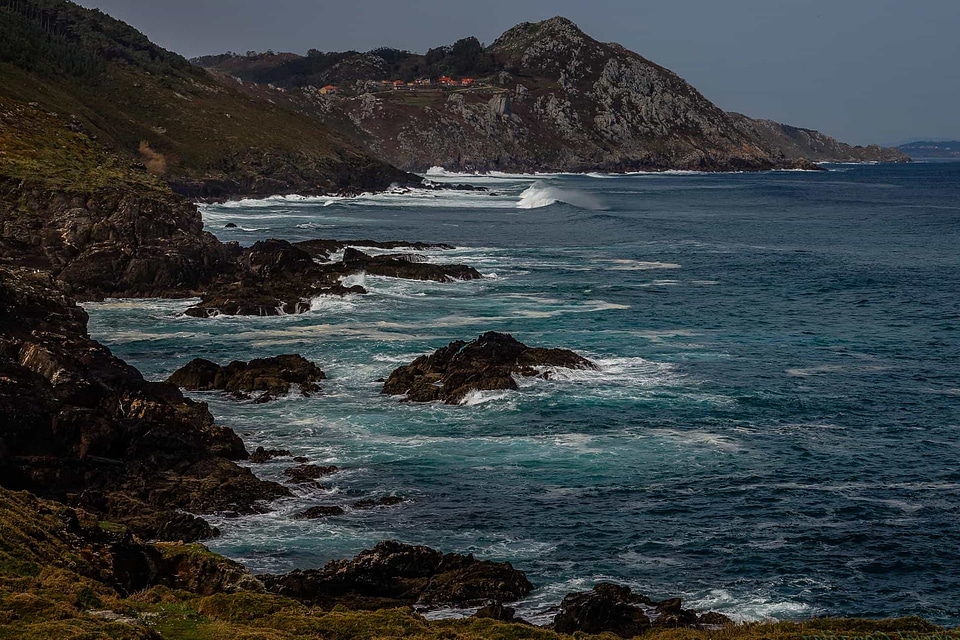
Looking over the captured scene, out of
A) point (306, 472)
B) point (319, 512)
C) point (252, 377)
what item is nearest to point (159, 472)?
point (306, 472)

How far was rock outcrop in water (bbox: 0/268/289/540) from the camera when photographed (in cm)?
2853

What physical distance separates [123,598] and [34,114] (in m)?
86.8

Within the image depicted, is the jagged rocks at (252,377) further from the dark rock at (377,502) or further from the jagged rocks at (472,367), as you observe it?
the dark rock at (377,502)

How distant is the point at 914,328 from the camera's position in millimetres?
59344

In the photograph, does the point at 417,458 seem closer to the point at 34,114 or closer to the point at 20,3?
the point at 34,114

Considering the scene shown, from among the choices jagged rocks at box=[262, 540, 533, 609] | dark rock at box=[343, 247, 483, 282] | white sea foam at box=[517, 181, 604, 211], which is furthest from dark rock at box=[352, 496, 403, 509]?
white sea foam at box=[517, 181, 604, 211]

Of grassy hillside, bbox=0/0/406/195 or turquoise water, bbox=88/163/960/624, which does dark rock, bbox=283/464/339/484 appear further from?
grassy hillside, bbox=0/0/406/195

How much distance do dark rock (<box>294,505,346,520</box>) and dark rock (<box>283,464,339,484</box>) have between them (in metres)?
2.63

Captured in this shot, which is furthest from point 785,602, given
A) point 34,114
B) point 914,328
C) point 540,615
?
point 34,114

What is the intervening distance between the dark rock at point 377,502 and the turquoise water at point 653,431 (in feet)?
1.32

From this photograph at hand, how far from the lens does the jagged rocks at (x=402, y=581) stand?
947 inches

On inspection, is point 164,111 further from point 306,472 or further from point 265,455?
point 306,472

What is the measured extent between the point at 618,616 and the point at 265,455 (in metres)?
16.1

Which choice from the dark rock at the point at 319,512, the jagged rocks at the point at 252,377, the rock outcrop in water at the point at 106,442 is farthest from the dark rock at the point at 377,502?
the jagged rocks at the point at 252,377
